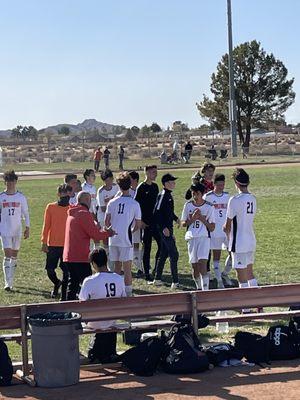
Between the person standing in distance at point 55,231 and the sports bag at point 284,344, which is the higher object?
the person standing in distance at point 55,231

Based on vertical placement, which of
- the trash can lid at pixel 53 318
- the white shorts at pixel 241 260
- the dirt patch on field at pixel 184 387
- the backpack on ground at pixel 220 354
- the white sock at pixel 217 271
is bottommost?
the dirt patch on field at pixel 184 387

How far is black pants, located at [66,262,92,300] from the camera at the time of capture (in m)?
11.3

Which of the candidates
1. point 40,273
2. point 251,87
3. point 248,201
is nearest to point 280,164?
point 251,87

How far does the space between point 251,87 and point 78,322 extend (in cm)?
6419

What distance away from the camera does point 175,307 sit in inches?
366

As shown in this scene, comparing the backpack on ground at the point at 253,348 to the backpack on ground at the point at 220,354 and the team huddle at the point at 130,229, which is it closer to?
the backpack on ground at the point at 220,354

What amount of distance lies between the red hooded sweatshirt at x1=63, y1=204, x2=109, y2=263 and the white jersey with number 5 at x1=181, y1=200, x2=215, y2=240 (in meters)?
1.72

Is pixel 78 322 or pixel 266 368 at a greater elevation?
pixel 78 322

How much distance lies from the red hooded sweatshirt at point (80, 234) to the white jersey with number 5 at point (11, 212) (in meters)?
3.11

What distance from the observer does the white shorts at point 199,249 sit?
12352mm

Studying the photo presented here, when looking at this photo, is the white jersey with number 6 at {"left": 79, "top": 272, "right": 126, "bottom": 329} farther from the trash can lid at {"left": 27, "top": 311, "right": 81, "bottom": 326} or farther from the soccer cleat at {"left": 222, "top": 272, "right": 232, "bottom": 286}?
the soccer cleat at {"left": 222, "top": 272, "right": 232, "bottom": 286}

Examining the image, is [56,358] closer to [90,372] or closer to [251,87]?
[90,372]

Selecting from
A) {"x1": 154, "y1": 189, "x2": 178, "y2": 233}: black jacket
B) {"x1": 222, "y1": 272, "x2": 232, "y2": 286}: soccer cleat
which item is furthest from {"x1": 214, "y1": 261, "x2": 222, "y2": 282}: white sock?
{"x1": 154, "y1": 189, "x2": 178, "y2": 233}: black jacket

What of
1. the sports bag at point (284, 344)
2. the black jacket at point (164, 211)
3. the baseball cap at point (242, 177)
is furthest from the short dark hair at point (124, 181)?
the sports bag at point (284, 344)
